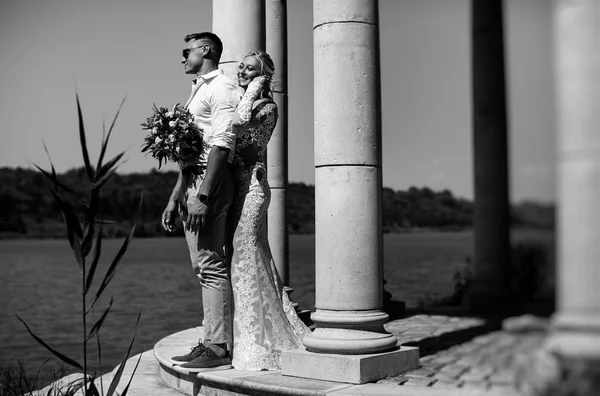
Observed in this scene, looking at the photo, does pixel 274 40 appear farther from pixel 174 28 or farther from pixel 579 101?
pixel 174 28

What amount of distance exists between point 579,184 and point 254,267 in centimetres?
654

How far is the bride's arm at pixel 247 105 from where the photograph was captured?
26.6 feet

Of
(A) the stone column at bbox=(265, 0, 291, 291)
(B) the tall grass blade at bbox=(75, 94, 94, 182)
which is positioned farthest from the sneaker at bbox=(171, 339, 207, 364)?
(A) the stone column at bbox=(265, 0, 291, 291)

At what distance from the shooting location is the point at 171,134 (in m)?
7.90

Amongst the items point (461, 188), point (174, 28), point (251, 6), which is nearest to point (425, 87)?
point (461, 188)

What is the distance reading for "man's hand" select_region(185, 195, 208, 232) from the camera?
26.0ft

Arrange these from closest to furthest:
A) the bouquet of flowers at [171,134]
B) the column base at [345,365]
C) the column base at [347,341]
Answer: the column base at [345,365] → the column base at [347,341] → the bouquet of flowers at [171,134]

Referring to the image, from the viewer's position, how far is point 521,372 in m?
2.51

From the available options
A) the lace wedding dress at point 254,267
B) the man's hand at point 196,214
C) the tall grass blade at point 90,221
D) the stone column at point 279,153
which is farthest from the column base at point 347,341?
the stone column at point 279,153

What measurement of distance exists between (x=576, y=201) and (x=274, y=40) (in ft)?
40.5

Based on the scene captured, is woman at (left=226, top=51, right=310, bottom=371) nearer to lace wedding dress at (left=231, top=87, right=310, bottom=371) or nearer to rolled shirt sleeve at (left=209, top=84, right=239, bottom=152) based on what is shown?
lace wedding dress at (left=231, top=87, right=310, bottom=371)

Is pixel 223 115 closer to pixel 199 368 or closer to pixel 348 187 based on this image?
pixel 348 187

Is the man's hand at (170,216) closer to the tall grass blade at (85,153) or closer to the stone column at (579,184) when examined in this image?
the tall grass blade at (85,153)

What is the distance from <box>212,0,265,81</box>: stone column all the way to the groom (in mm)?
1576
